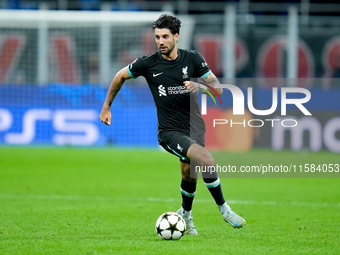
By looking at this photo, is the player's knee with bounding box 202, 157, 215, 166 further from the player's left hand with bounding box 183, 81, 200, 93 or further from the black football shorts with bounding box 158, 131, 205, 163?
the player's left hand with bounding box 183, 81, 200, 93

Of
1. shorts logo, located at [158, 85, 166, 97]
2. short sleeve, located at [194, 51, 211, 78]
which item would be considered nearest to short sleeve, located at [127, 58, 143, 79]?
shorts logo, located at [158, 85, 166, 97]

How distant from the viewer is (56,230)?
752 centimetres

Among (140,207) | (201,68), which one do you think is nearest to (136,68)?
(201,68)

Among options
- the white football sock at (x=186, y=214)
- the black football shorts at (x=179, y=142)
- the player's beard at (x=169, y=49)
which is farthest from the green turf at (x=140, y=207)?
the player's beard at (x=169, y=49)

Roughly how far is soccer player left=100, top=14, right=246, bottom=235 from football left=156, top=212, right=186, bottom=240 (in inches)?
22.4

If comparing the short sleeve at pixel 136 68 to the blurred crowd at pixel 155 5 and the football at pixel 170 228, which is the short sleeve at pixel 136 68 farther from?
the blurred crowd at pixel 155 5

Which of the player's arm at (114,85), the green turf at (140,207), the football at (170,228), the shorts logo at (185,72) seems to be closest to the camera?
the green turf at (140,207)

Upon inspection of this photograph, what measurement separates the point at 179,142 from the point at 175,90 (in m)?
0.61

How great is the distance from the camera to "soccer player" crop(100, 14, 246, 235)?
7.34 meters

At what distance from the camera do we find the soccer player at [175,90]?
734 centimetres

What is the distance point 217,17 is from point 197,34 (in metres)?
0.93

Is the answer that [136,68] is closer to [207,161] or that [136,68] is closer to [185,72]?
[185,72]

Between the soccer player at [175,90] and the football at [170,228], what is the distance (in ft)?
1.86

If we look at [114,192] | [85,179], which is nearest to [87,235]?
[114,192]
